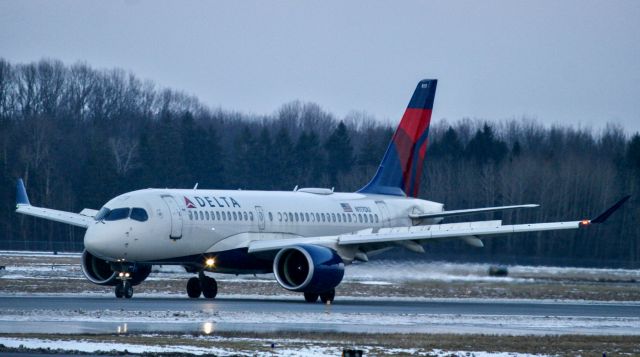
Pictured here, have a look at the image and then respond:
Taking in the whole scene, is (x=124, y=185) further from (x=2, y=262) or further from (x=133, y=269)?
(x=133, y=269)

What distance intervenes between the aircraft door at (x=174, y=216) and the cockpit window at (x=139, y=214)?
0.95 meters

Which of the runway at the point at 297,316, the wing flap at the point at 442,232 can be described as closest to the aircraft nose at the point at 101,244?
the runway at the point at 297,316

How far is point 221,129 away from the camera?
135375 mm

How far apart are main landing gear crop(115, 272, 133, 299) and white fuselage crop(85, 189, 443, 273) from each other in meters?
0.83

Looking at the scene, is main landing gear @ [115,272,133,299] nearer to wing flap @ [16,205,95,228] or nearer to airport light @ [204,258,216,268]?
airport light @ [204,258,216,268]

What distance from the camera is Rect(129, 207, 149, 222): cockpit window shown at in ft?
127

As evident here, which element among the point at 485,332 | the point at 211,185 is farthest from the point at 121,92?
the point at 485,332

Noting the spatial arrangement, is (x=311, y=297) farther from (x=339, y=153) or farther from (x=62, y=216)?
(x=339, y=153)

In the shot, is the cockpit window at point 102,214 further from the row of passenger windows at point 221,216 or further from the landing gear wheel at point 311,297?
the landing gear wheel at point 311,297

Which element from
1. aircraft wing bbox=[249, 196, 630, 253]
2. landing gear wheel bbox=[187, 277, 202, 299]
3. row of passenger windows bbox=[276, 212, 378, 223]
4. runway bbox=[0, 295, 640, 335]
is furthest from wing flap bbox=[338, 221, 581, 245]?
landing gear wheel bbox=[187, 277, 202, 299]

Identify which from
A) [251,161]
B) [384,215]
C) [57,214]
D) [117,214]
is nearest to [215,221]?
[117,214]

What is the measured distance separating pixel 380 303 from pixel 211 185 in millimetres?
66831

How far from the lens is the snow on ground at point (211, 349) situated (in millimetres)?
21953

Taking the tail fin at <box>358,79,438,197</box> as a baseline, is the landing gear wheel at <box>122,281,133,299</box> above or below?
below
